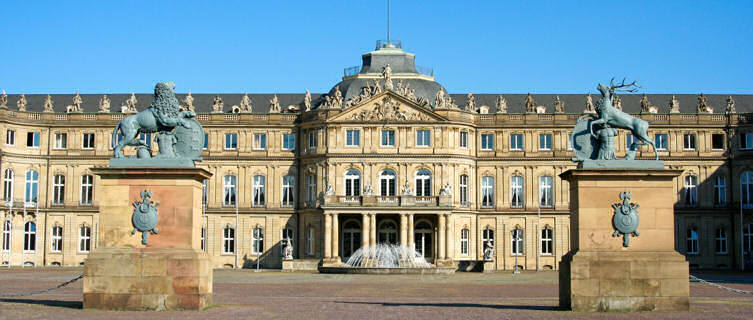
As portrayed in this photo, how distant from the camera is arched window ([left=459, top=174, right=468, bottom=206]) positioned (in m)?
84.6

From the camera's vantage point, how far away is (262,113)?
285 ft

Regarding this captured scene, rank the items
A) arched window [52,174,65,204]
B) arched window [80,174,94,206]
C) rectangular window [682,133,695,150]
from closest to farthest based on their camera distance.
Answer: rectangular window [682,133,695,150], arched window [52,174,65,204], arched window [80,174,94,206]

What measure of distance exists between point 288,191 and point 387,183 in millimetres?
8945

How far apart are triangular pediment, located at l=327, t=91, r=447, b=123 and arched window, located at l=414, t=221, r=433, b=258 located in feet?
27.3

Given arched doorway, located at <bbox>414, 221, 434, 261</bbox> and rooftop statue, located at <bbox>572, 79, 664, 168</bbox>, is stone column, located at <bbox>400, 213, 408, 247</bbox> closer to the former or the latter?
arched doorway, located at <bbox>414, 221, 434, 261</bbox>

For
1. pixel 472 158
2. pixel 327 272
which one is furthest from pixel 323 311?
pixel 472 158

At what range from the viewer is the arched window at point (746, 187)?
282ft

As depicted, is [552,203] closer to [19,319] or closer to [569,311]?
[569,311]

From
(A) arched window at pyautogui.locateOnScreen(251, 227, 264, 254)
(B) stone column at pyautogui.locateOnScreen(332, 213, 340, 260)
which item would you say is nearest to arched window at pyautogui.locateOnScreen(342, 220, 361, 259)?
(B) stone column at pyautogui.locateOnScreen(332, 213, 340, 260)

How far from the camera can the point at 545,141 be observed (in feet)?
284

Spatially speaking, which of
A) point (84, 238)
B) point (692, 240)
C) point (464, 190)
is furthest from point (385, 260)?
point (692, 240)

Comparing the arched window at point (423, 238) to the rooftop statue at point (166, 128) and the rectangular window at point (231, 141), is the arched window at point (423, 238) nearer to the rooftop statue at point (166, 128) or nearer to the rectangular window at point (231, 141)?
the rectangular window at point (231, 141)

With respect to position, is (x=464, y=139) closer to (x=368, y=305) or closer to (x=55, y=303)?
(x=368, y=305)

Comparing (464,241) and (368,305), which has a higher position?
(464,241)
